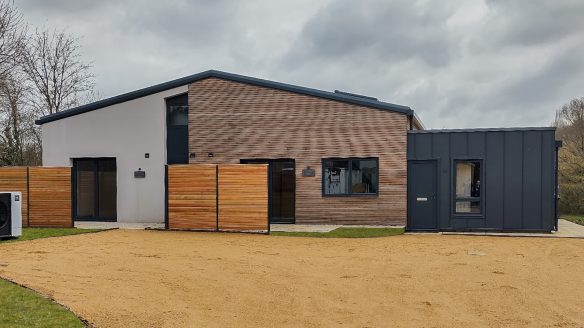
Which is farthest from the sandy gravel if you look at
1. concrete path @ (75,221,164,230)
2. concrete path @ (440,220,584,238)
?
concrete path @ (75,221,164,230)

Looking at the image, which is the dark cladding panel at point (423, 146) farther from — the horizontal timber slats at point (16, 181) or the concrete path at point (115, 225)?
the horizontal timber slats at point (16, 181)

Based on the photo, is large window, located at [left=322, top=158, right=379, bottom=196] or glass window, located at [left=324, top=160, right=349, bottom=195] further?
glass window, located at [left=324, top=160, right=349, bottom=195]

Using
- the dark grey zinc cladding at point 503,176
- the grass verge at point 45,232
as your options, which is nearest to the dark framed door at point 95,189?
the grass verge at point 45,232

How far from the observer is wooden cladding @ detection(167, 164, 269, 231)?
1401 centimetres

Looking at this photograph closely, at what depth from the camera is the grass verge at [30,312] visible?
198 inches

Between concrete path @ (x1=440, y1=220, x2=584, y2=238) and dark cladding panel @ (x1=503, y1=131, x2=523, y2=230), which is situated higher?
dark cladding panel @ (x1=503, y1=131, x2=523, y2=230)

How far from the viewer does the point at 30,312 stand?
5383 mm

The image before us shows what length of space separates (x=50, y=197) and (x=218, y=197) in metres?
5.50

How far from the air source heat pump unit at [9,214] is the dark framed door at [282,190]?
7.20 meters

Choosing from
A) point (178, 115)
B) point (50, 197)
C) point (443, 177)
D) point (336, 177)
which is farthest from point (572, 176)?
point (50, 197)

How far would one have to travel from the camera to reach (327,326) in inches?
209

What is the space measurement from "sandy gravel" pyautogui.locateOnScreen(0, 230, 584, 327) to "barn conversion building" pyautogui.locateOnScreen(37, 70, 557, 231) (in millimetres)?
2877

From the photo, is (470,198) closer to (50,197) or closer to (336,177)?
(336,177)

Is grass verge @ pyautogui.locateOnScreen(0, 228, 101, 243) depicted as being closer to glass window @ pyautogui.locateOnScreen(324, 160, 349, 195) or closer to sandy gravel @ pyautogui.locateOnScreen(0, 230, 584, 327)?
sandy gravel @ pyautogui.locateOnScreen(0, 230, 584, 327)
